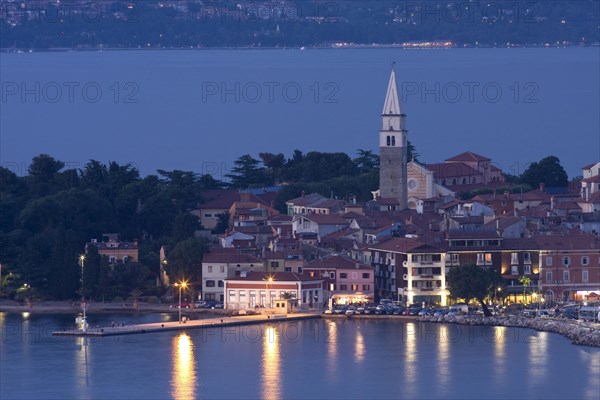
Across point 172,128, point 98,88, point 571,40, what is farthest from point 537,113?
point 571,40

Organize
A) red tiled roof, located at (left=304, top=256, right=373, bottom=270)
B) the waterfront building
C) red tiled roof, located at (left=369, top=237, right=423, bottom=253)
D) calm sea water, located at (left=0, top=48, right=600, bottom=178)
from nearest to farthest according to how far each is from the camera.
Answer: the waterfront building
red tiled roof, located at (left=369, top=237, right=423, bottom=253)
red tiled roof, located at (left=304, top=256, right=373, bottom=270)
calm sea water, located at (left=0, top=48, right=600, bottom=178)

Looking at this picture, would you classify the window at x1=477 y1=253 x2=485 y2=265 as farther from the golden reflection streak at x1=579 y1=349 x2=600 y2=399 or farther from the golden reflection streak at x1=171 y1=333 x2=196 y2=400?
the golden reflection streak at x1=171 y1=333 x2=196 y2=400

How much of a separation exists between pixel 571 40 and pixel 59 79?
4077 centimetres

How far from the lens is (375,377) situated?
2712 cm

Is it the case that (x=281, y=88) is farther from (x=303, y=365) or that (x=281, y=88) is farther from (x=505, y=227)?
(x=303, y=365)

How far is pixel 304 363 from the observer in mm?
28234

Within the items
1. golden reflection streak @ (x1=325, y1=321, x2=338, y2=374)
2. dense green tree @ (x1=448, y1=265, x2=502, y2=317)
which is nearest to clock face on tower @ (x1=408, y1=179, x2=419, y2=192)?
dense green tree @ (x1=448, y1=265, x2=502, y2=317)

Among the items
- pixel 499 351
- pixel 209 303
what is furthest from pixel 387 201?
pixel 499 351

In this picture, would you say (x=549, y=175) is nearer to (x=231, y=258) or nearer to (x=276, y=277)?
(x=231, y=258)

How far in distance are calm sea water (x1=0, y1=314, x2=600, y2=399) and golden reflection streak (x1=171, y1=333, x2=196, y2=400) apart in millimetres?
Answer: 13

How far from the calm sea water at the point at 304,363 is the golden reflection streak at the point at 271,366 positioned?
0.01m

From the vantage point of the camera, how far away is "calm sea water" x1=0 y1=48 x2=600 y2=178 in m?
68.0

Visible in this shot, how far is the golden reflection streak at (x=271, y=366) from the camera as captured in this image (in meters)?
26.0

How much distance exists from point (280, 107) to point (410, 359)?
66.5 metres
